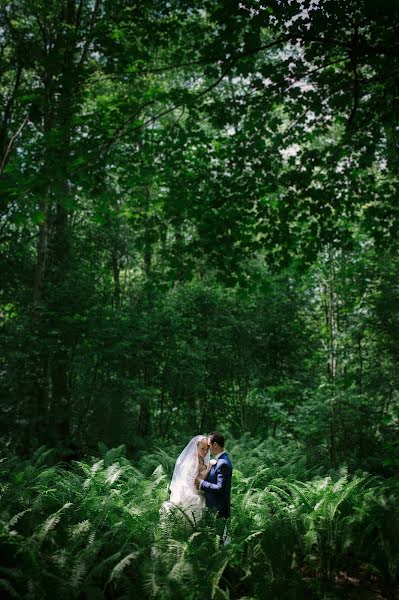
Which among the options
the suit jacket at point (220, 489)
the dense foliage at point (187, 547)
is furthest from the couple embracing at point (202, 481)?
the dense foliage at point (187, 547)

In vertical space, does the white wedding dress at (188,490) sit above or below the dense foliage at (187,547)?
above

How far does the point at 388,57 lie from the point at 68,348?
10086 mm

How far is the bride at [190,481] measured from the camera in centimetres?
600

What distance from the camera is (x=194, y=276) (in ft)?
24.9

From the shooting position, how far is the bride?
19.7 feet

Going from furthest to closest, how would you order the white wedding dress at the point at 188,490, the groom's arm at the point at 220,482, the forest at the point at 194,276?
the white wedding dress at the point at 188,490 → the groom's arm at the point at 220,482 → the forest at the point at 194,276

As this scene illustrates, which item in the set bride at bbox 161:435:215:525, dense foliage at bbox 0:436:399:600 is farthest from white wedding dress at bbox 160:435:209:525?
dense foliage at bbox 0:436:399:600

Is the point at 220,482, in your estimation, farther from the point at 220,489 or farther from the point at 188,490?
the point at 188,490

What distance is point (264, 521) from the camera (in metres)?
6.58

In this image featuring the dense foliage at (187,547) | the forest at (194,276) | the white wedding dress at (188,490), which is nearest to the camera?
the dense foliage at (187,547)

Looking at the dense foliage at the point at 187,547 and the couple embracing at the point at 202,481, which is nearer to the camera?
the dense foliage at the point at 187,547

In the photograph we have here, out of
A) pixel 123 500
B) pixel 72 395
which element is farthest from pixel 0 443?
pixel 123 500

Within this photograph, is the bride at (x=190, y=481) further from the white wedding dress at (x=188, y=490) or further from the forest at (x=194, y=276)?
the forest at (x=194, y=276)

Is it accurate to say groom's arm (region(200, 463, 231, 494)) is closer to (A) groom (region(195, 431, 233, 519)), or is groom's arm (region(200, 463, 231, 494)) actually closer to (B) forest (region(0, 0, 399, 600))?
(A) groom (region(195, 431, 233, 519))
